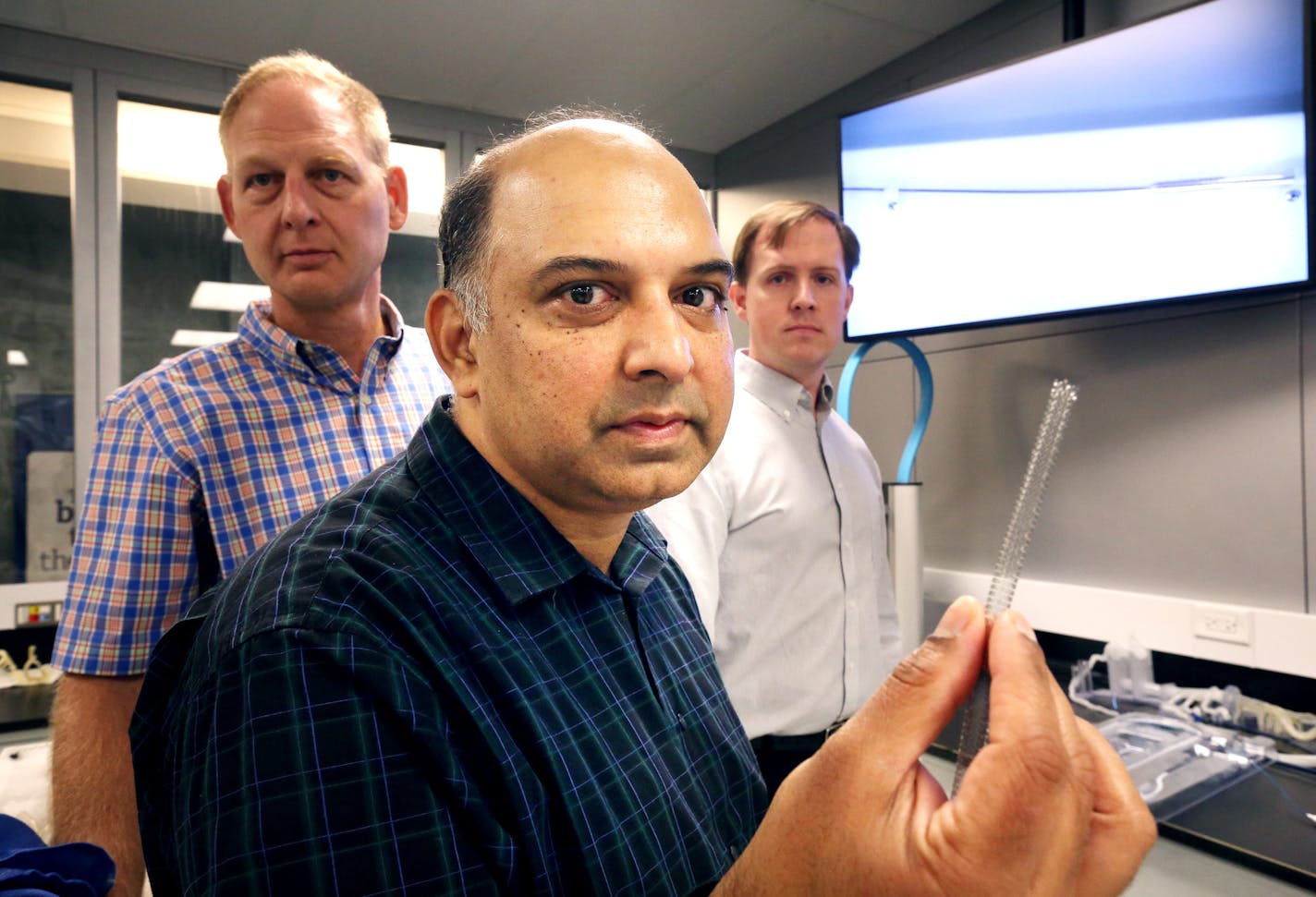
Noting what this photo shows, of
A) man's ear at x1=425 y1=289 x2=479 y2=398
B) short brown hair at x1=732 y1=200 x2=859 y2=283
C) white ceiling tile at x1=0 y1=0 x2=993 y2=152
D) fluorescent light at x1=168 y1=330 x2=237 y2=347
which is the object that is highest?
white ceiling tile at x1=0 y1=0 x2=993 y2=152

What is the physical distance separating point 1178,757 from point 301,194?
2141 mm

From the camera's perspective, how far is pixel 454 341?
84 centimetres

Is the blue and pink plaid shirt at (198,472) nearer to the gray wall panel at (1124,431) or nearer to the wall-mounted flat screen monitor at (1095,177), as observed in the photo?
the wall-mounted flat screen monitor at (1095,177)

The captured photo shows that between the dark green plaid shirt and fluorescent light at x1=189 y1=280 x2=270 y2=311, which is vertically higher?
fluorescent light at x1=189 y1=280 x2=270 y2=311

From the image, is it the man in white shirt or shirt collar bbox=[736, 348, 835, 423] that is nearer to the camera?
the man in white shirt

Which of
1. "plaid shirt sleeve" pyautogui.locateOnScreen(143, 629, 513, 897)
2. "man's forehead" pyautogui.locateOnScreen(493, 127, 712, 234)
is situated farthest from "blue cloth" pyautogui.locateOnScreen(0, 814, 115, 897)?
"man's forehead" pyautogui.locateOnScreen(493, 127, 712, 234)

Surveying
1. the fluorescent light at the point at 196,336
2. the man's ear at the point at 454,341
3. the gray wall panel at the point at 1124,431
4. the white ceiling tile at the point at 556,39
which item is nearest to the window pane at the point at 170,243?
the fluorescent light at the point at 196,336

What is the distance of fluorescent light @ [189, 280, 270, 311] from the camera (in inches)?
128

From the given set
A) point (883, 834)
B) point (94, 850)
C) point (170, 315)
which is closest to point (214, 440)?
point (94, 850)

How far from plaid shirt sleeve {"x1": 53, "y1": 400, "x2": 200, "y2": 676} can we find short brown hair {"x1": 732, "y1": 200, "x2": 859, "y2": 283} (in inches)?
55.8

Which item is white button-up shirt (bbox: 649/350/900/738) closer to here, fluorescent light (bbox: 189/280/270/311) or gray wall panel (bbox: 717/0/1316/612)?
gray wall panel (bbox: 717/0/1316/612)


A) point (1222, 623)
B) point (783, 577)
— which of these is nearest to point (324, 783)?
point (783, 577)

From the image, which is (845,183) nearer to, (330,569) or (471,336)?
(471,336)

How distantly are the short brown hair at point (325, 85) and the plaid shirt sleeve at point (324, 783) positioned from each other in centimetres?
104
